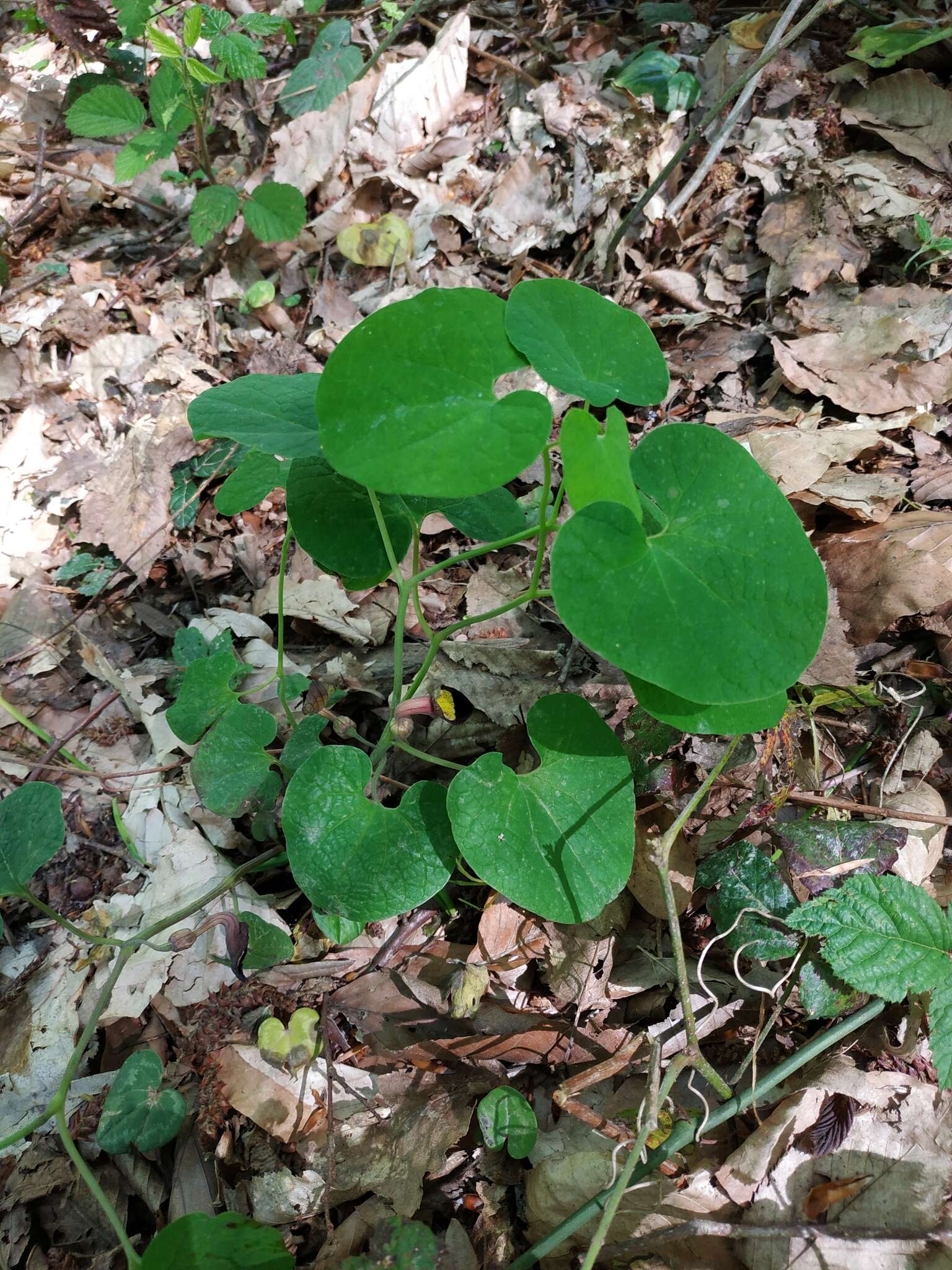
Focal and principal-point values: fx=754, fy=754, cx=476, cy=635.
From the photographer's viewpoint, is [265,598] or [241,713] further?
[265,598]

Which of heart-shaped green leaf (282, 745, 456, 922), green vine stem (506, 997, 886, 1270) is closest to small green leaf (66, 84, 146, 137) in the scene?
heart-shaped green leaf (282, 745, 456, 922)

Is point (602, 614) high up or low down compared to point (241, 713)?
up

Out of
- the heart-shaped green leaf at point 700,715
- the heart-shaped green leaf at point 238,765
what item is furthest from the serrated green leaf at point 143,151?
the heart-shaped green leaf at point 700,715

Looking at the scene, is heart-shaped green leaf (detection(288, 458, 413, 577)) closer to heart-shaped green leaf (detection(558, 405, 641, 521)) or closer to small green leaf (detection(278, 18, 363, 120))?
heart-shaped green leaf (detection(558, 405, 641, 521))

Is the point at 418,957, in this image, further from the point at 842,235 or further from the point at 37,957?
the point at 842,235

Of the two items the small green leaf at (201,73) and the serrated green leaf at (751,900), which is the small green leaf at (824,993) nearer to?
the serrated green leaf at (751,900)

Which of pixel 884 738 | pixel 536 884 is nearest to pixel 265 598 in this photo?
pixel 536 884
